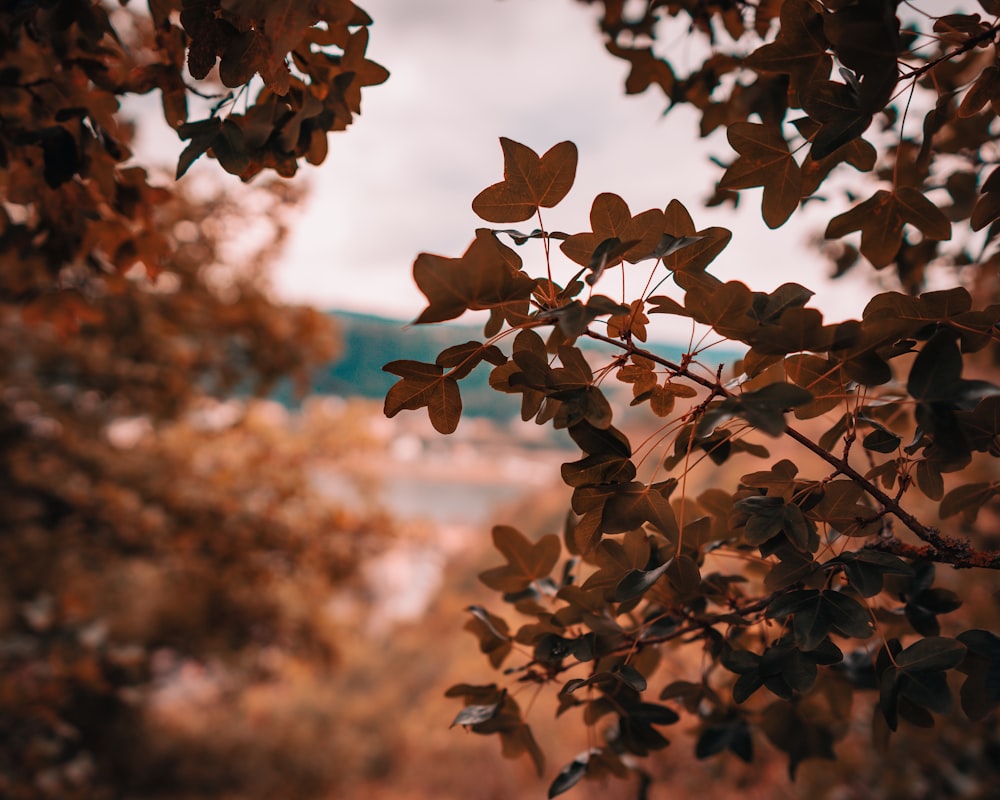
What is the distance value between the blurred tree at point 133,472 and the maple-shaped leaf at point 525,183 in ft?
1.60

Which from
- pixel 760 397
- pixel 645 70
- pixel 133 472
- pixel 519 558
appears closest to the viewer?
pixel 760 397

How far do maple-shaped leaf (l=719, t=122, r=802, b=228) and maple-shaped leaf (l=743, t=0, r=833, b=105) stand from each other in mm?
39

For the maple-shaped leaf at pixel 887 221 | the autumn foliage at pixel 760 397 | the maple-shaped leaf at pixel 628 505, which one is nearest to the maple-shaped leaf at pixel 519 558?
the autumn foliage at pixel 760 397

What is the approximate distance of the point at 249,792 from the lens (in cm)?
463

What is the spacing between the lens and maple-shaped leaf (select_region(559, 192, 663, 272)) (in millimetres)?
459

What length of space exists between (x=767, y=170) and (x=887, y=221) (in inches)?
5.8

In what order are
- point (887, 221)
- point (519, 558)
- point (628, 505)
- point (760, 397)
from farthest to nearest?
point (519, 558), point (887, 221), point (628, 505), point (760, 397)

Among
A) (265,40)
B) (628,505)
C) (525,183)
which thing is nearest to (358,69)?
(265,40)

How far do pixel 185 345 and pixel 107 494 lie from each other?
905mm

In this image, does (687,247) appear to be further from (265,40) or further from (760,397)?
(265,40)

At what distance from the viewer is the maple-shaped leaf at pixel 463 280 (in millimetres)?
367

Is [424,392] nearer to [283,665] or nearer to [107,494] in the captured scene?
[107,494]

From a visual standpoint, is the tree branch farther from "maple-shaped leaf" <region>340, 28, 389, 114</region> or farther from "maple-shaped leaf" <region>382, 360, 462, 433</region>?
"maple-shaped leaf" <region>340, 28, 389, 114</region>

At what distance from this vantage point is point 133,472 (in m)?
3.29
